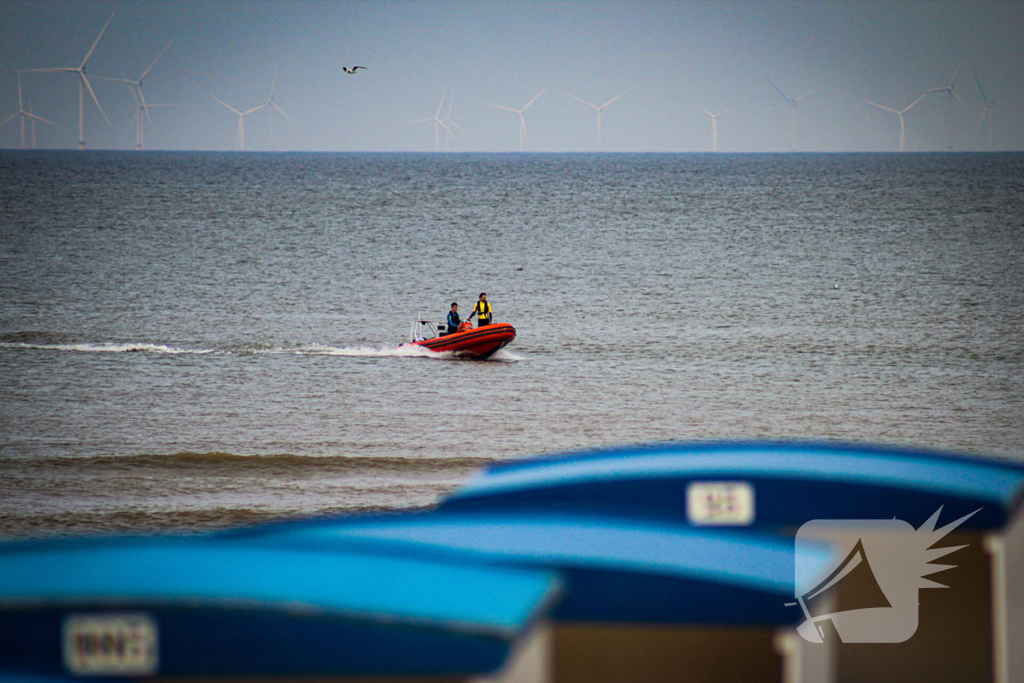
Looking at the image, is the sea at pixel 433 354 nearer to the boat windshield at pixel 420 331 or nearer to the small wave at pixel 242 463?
the small wave at pixel 242 463

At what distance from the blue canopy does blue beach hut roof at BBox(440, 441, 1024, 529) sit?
697 millimetres

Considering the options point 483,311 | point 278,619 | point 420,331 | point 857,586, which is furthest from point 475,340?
point 278,619

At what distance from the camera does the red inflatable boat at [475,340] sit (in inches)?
1328

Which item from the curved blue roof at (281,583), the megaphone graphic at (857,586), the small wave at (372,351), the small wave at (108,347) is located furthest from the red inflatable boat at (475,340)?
the curved blue roof at (281,583)

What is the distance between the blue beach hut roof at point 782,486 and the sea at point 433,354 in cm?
1204

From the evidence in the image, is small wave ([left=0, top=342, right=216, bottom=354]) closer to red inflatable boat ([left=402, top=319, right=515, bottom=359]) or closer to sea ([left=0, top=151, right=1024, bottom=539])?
sea ([left=0, top=151, right=1024, bottom=539])

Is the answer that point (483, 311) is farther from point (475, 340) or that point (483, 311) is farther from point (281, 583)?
point (281, 583)

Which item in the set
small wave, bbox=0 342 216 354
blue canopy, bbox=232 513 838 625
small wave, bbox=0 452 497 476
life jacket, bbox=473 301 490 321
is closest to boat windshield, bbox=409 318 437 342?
life jacket, bbox=473 301 490 321

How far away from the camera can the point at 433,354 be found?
1373 inches

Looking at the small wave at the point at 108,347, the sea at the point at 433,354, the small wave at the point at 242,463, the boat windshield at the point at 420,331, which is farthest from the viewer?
the small wave at the point at 108,347

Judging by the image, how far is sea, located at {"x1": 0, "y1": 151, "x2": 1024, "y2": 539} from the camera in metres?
20.6

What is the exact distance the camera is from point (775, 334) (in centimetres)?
3988

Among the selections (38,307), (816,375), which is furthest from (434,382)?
(38,307)

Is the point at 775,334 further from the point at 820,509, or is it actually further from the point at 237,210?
the point at 237,210
